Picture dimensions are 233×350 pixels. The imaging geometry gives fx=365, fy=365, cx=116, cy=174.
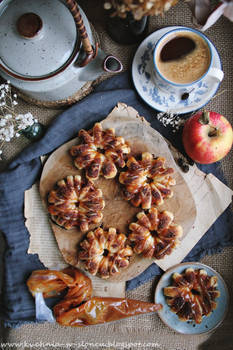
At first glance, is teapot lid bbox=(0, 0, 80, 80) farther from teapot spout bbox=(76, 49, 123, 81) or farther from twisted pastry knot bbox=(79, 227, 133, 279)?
twisted pastry knot bbox=(79, 227, 133, 279)

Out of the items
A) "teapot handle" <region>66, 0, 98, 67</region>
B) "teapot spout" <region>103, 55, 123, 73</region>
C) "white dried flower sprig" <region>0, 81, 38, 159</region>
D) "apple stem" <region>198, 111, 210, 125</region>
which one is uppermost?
"teapot handle" <region>66, 0, 98, 67</region>

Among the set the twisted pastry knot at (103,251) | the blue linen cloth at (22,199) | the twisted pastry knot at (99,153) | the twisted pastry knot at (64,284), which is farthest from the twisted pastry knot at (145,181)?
the twisted pastry knot at (64,284)

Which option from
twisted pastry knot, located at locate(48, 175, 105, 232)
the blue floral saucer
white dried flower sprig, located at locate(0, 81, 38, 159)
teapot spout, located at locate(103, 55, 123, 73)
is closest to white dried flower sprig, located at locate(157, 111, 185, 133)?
the blue floral saucer

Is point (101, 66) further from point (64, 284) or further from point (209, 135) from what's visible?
point (64, 284)

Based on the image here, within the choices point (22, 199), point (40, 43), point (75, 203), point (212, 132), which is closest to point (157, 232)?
point (75, 203)

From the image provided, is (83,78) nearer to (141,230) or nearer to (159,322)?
(141,230)
